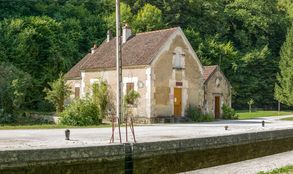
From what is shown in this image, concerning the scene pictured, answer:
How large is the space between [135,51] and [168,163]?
69.2ft

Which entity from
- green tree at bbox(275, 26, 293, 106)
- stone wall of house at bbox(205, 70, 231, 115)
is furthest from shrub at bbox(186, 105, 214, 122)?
green tree at bbox(275, 26, 293, 106)

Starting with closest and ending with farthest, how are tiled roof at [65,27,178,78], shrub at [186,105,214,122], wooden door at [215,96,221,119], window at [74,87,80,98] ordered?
tiled roof at [65,27,178,78], shrub at [186,105,214,122], wooden door at [215,96,221,119], window at [74,87,80,98]

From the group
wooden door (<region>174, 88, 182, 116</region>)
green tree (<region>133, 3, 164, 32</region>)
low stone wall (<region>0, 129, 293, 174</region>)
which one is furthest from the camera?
green tree (<region>133, 3, 164, 32</region>)

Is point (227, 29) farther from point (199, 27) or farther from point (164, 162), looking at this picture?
point (164, 162)

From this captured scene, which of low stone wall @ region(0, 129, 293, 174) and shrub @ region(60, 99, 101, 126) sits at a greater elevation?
shrub @ region(60, 99, 101, 126)

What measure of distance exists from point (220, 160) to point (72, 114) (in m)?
14.3

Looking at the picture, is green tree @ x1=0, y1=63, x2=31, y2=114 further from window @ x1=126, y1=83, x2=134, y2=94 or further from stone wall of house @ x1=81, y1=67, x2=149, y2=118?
window @ x1=126, y1=83, x2=134, y2=94

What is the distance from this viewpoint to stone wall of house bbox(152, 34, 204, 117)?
103ft

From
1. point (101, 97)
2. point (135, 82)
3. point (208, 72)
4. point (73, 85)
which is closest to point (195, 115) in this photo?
point (135, 82)

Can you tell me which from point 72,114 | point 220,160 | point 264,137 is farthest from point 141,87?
point 220,160

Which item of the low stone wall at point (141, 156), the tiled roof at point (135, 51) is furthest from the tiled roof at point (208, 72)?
the low stone wall at point (141, 156)

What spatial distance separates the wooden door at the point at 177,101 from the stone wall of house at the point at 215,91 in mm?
3717

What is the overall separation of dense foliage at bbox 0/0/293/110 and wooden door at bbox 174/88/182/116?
18.9 m

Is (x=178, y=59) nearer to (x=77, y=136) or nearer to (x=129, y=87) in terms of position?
(x=129, y=87)
